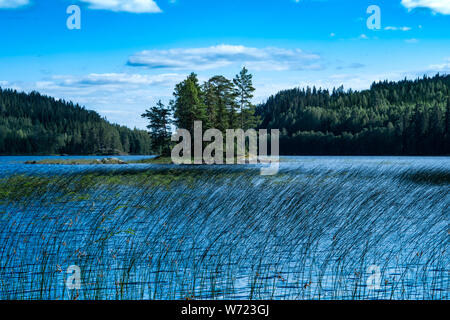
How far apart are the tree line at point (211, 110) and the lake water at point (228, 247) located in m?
57.4

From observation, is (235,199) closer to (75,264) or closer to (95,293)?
(75,264)

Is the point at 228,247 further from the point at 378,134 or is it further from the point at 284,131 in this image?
the point at 284,131

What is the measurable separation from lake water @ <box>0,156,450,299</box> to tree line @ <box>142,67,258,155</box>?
57353 millimetres

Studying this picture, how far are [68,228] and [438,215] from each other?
1669cm

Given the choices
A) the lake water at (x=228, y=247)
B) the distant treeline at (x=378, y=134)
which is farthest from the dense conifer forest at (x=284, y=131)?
the lake water at (x=228, y=247)

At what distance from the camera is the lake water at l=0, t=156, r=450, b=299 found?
11.4m

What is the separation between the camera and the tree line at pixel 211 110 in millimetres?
82312

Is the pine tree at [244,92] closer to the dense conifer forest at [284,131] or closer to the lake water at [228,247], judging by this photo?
the dense conifer forest at [284,131]

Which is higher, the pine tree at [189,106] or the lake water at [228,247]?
the pine tree at [189,106]

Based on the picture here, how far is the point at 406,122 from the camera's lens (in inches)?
5591

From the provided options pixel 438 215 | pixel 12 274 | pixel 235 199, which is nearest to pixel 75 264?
pixel 12 274

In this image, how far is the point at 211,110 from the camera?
8588 cm

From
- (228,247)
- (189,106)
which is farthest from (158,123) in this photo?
(228,247)
